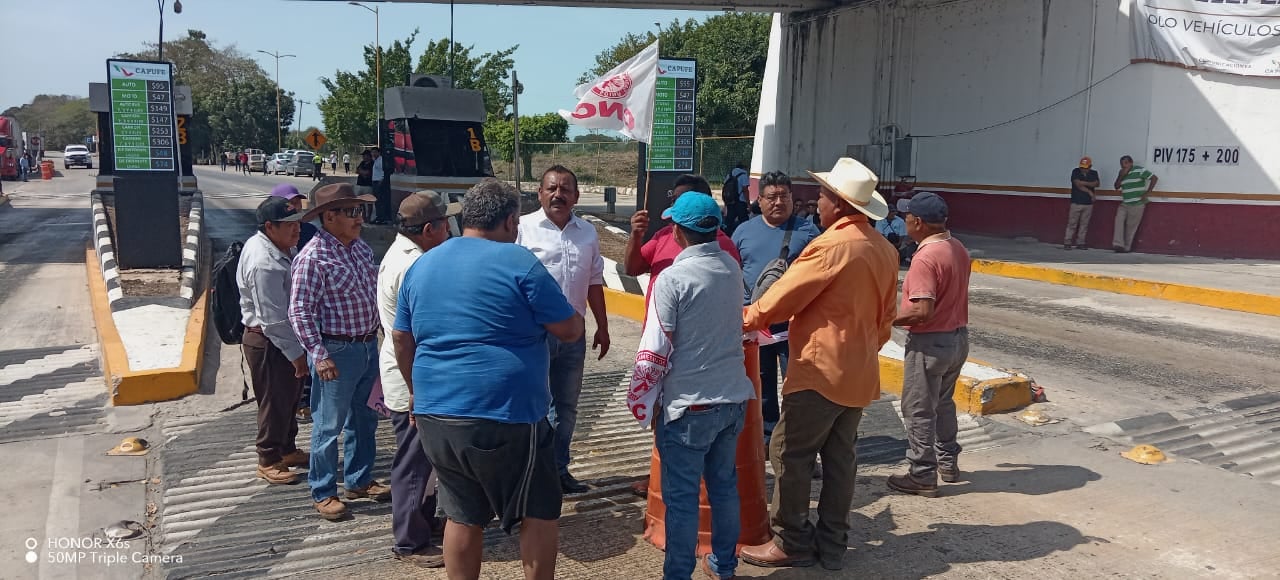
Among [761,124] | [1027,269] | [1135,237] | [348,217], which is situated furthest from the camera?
[761,124]

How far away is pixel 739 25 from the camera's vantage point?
42.6 m

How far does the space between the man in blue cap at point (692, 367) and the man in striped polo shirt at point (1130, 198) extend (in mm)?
14750

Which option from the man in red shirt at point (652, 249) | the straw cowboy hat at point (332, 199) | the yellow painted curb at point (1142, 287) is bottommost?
the yellow painted curb at point (1142, 287)

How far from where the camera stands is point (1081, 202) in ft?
54.0

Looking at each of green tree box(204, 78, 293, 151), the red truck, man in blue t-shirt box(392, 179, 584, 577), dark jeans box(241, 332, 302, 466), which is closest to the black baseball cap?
dark jeans box(241, 332, 302, 466)

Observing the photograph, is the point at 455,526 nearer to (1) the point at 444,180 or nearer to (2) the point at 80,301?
(2) the point at 80,301

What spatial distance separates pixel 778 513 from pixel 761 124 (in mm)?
24083

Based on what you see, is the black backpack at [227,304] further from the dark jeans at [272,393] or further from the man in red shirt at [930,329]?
the man in red shirt at [930,329]

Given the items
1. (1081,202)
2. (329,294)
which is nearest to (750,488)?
(329,294)

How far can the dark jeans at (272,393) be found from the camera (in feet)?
16.8

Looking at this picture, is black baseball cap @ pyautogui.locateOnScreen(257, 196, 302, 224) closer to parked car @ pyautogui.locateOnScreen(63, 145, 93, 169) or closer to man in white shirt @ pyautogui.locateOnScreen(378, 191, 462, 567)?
man in white shirt @ pyautogui.locateOnScreen(378, 191, 462, 567)

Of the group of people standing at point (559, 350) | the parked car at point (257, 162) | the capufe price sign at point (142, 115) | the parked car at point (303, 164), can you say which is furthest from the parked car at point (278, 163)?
the group of people standing at point (559, 350)

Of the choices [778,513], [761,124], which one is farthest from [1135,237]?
[778,513]

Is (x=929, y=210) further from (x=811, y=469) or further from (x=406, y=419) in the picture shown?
(x=406, y=419)
